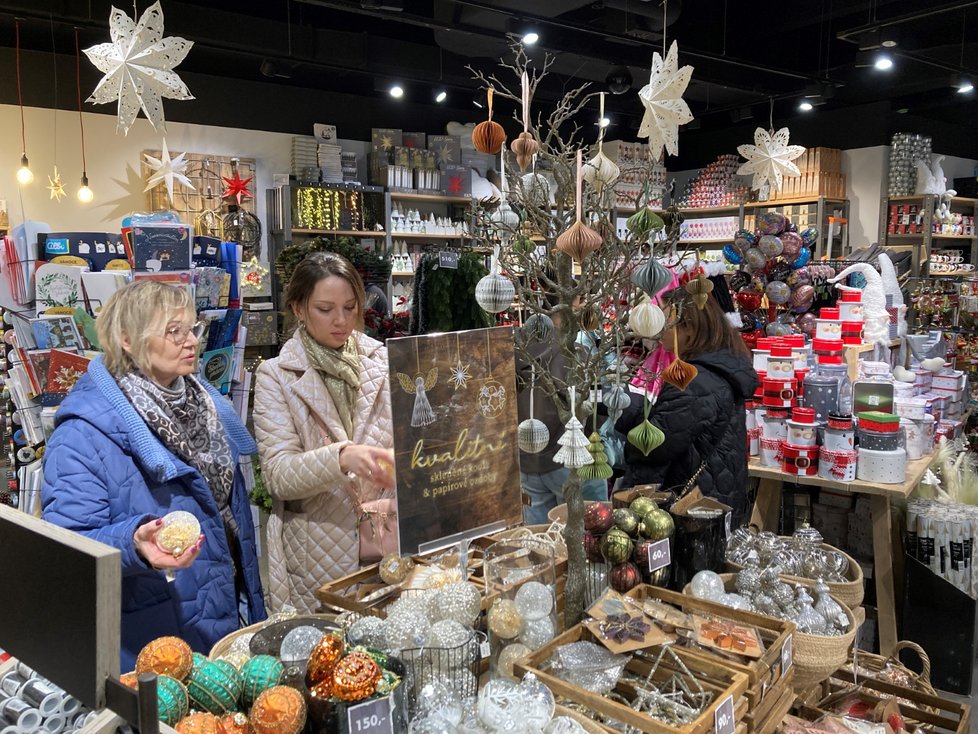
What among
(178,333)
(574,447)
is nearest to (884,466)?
(574,447)

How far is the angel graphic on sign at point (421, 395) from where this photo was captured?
47.5 inches

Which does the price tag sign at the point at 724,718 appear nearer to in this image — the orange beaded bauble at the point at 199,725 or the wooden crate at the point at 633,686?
the wooden crate at the point at 633,686

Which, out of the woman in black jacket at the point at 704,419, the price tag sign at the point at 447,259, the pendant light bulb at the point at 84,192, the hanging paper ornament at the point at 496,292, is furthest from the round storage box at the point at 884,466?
the pendant light bulb at the point at 84,192

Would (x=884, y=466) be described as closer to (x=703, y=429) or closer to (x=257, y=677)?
(x=703, y=429)

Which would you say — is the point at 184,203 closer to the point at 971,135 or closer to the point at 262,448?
the point at 262,448

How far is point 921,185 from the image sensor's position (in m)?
7.96

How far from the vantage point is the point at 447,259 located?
357 centimetres

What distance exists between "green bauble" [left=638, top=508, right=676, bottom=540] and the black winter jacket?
840mm

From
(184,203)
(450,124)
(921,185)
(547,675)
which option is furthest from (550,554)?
(921,185)

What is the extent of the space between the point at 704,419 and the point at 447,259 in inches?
62.8

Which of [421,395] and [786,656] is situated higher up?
[421,395]

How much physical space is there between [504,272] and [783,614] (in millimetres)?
936

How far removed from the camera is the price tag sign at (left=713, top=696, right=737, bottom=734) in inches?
45.0

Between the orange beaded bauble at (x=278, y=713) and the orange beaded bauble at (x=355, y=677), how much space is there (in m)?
0.06
